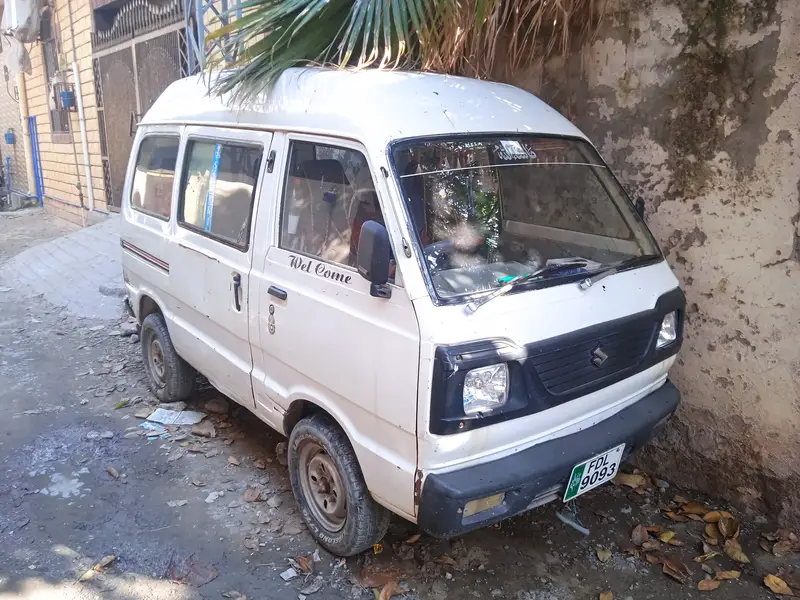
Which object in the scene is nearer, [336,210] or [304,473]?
[336,210]

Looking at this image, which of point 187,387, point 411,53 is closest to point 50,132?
point 187,387

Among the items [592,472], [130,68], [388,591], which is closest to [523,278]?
[592,472]

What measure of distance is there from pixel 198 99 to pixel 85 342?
340 centimetres

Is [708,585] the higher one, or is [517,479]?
[517,479]

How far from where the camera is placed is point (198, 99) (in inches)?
157

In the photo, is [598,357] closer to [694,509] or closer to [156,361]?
[694,509]

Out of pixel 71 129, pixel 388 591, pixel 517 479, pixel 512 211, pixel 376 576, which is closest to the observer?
pixel 517 479

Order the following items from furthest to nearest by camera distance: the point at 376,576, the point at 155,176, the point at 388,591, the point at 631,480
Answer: the point at 155,176 < the point at 631,480 < the point at 376,576 < the point at 388,591

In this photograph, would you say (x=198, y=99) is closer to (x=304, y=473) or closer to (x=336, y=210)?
(x=336, y=210)

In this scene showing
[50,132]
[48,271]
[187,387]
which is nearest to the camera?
[187,387]

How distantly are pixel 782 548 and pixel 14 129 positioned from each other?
20705 millimetres

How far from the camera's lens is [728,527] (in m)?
3.32

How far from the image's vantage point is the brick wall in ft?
57.6

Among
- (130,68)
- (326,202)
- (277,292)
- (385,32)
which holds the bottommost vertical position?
(277,292)
